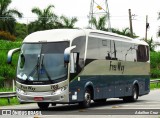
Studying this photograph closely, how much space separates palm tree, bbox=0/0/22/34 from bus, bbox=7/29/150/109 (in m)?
53.1

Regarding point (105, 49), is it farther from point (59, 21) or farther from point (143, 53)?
point (59, 21)

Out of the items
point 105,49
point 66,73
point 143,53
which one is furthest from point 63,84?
point 143,53

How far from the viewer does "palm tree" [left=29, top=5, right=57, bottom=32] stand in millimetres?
78062

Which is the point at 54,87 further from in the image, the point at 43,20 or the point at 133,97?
the point at 43,20

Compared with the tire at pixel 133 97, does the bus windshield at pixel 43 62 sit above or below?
above

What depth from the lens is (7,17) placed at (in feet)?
251

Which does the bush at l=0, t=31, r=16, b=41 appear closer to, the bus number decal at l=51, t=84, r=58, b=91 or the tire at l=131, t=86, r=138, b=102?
the tire at l=131, t=86, r=138, b=102

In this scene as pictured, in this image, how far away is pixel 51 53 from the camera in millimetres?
20375

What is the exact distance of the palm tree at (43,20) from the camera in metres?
78.1

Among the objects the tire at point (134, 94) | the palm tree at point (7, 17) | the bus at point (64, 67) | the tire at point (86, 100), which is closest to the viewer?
the bus at point (64, 67)

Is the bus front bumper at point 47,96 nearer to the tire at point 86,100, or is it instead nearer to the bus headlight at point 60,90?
the bus headlight at point 60,90

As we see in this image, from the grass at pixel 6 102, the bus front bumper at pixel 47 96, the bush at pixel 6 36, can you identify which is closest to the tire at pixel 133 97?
the grass at pixel 6 102

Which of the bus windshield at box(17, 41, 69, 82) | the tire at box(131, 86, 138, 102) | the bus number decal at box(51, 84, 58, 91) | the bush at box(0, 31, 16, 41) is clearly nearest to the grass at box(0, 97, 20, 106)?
the bus windshield at box(17, 41, 69, 82)

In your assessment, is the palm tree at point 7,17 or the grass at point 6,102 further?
the palm tree at point 7,17
